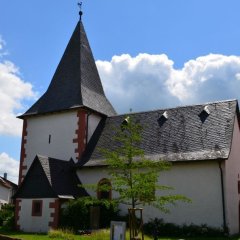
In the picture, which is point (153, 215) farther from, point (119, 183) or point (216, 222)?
point (119, 183)

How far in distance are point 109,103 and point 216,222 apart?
15361mm

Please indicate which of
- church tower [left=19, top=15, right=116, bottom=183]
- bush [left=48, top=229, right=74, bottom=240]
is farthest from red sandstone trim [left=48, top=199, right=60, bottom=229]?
church tower [left=19, top=15, right=116, bottom=183]

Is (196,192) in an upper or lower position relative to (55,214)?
upper

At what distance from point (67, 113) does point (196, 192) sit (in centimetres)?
1176

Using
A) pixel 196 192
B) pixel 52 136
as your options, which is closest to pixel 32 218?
pixel 52 136

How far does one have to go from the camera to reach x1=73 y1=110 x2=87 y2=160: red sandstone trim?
30.5 meters

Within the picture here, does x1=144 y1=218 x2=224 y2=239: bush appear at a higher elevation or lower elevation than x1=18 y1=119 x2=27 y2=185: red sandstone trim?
lower

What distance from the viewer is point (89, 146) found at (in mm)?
30969

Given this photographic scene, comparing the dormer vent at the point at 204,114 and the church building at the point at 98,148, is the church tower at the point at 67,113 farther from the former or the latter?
the dormer vent at the point at 204,114

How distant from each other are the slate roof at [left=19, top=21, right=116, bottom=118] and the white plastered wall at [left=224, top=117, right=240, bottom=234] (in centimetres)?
1062

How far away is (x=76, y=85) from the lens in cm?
3372

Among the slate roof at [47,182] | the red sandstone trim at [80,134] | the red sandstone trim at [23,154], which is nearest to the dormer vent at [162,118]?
the red sandstone trim at [80,134]

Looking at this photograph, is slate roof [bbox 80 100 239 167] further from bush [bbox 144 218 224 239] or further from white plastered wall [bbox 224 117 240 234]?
bush [bbox 144 218 224 239]

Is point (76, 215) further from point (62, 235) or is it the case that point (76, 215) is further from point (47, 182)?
point (62, 235)
